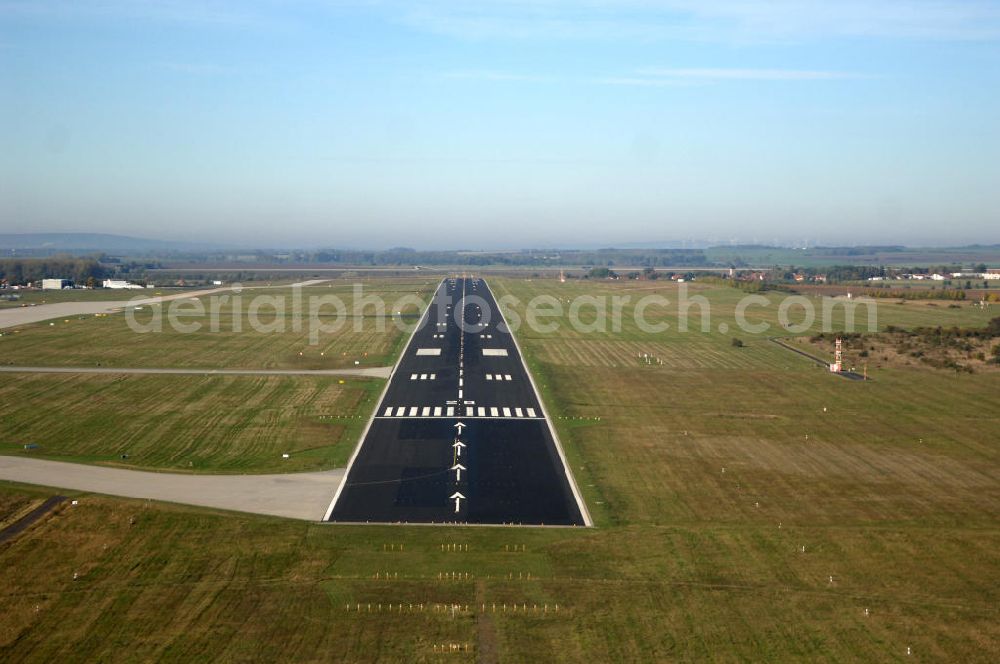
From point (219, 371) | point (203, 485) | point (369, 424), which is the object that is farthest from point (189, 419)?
point (219, 371)

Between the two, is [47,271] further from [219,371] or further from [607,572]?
[607,572]

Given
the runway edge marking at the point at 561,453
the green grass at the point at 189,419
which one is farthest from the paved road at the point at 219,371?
the runway edge marking at the point at 561,453

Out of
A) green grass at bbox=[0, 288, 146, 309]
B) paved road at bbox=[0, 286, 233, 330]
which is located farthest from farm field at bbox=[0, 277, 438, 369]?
green grass at bbox=[0, 288, 146, 309]

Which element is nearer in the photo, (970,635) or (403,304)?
(970,635)

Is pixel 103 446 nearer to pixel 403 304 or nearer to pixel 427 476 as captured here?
pixel 427 476

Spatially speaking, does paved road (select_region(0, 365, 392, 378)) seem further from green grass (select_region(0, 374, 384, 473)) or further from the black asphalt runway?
the black asphalt runway

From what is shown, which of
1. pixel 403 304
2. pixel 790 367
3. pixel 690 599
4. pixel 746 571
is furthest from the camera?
pixel 403 304

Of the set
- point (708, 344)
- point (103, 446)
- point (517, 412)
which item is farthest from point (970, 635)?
point (708, 344)

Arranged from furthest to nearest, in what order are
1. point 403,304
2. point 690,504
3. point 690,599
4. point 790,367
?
point 403,304 → point 790,367 → point 690,504 → point 690,599
